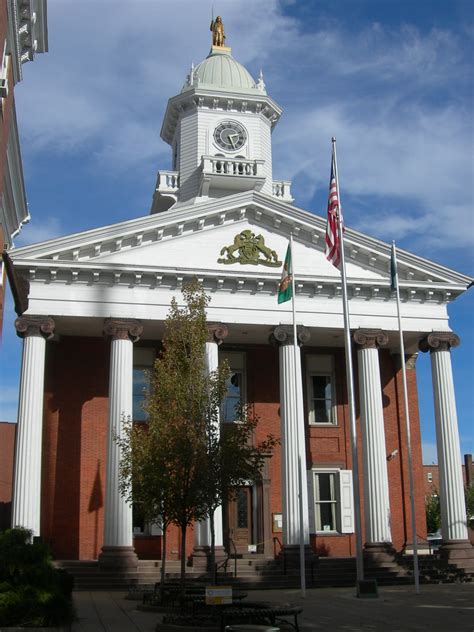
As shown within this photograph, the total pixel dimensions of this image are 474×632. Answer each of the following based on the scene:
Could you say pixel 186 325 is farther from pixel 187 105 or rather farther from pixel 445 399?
pixel 187 105

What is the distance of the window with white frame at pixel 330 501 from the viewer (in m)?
30.3

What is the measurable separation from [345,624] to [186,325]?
708 cm

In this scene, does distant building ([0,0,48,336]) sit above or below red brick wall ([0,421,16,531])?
above

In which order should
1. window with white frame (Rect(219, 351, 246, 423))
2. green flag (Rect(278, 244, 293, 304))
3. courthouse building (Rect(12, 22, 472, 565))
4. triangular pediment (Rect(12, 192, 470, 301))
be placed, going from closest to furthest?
1. green flag (Rect(278, 244, 293, 304))
2. courthouse building (Rect(12, 22, 472, 565))
3. triangular pediment (Rect(12, 192, 470, 301))
4. window with white frame (Rect(219, 351, 246, 423))

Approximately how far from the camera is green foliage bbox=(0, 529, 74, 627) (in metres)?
11.7

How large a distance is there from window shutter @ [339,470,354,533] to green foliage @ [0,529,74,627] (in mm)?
18439

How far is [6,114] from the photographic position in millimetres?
19328

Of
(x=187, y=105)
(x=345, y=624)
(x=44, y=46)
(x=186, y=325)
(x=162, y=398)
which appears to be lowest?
(x=345, y=624)

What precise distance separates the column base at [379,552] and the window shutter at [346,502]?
9.39 ft

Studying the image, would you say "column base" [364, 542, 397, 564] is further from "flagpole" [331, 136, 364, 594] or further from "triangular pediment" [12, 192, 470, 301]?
"triangular pediment" [12, 192, 470, 301]

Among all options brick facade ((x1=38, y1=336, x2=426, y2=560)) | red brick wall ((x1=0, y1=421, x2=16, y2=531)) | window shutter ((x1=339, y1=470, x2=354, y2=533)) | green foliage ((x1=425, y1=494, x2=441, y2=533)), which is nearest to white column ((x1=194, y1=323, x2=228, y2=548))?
brick facade ((x1=38, y1=336, x2=426, y2=560))

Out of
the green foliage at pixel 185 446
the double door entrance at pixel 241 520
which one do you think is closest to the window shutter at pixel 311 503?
the double door entrance at pixel 241 520

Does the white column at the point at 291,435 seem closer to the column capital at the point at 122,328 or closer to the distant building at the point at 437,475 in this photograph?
the column capital at the point at 122,328

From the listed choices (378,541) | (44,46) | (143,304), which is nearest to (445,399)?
(378,541)
